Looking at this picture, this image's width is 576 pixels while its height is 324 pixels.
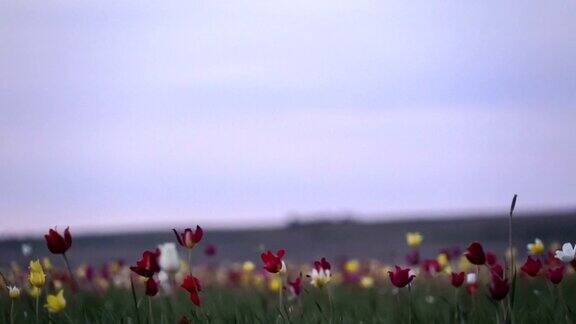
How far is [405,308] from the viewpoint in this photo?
17.6 feet

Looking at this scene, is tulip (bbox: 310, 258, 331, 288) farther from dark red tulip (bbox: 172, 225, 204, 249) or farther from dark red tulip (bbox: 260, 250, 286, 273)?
dark red tulip (bbox: 172, 225, 204, 249)

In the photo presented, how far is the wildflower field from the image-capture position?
3.79 meters

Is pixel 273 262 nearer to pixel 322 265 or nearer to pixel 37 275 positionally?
pixel 322 265

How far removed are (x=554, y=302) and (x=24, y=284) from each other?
377 cm

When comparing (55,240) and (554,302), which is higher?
(55,240)

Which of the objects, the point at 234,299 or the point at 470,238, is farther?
the point at 470,238

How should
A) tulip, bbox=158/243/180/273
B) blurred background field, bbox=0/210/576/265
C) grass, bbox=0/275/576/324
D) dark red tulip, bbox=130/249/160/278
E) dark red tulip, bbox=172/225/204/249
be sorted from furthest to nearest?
1. blurred background field, bbox=0/210/576/265
2. grass, bbox=0/275/576/324
3. dark red tulip, bbox=172/225/204/249
4. tulip, bbox=158/243/180/273
5. dark red tulip, bbox=130/249/160/278

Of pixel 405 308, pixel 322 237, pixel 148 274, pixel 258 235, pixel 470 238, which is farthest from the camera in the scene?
pixel 258 235

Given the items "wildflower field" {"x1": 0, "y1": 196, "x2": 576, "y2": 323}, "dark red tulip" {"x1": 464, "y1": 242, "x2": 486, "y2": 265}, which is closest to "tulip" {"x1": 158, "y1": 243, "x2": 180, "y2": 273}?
"wildflower field" {"x1": 0, "y1": 196, "x2": 576, "y2": 323}

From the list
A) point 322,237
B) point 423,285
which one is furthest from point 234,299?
point 322,237

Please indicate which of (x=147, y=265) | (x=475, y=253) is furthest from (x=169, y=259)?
(x=475, y=253)

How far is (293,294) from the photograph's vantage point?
4996mm

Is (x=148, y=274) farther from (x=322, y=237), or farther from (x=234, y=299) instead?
(x=322, y=237)

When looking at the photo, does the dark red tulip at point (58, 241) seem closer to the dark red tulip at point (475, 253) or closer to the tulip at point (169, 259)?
the tulip at point (169, 259)
